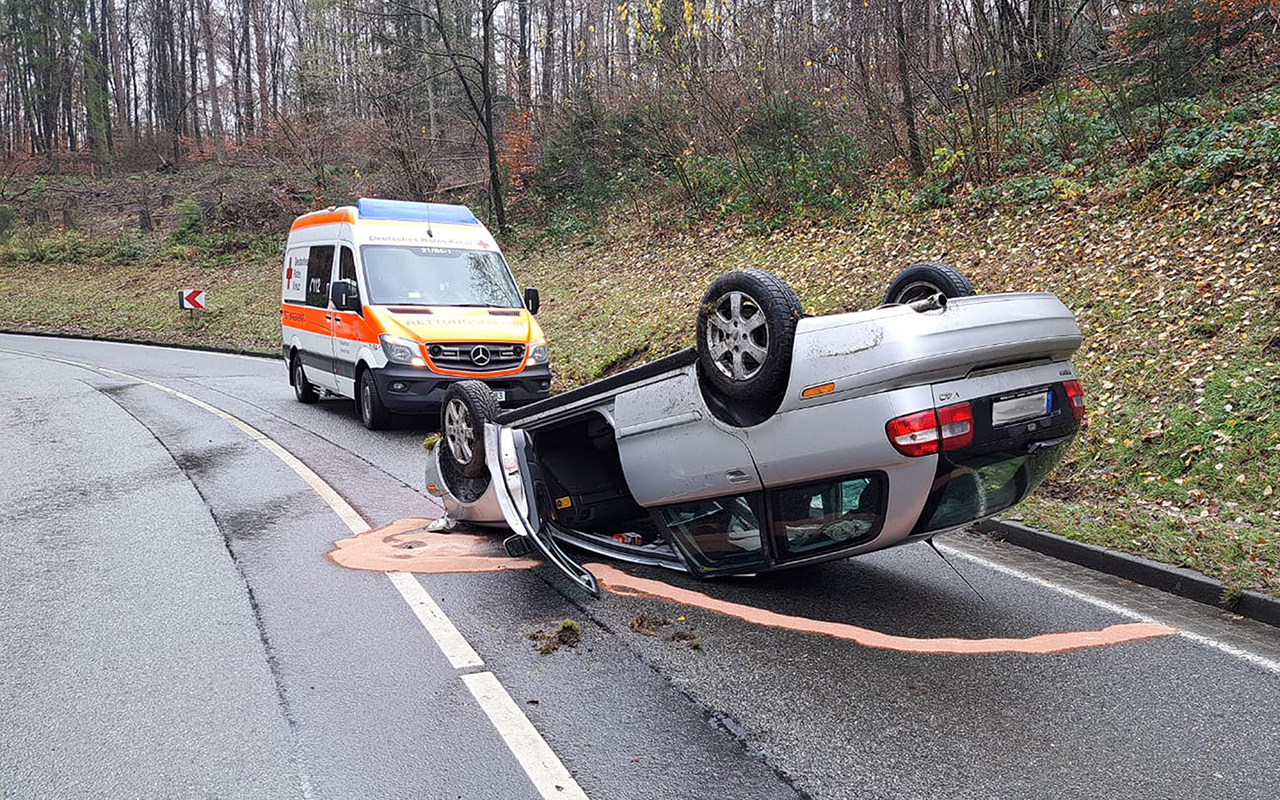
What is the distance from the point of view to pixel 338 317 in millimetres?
12305

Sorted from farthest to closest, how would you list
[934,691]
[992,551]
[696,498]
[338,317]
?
[338,317], [992,551], [696,498], [934,691]

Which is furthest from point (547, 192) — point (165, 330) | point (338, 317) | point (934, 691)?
point (934, 691)

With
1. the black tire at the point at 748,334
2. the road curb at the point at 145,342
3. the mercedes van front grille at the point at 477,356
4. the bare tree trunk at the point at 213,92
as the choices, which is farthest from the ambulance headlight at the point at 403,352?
the bare tree trunk at the point at 213,92

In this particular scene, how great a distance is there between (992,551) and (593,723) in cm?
361

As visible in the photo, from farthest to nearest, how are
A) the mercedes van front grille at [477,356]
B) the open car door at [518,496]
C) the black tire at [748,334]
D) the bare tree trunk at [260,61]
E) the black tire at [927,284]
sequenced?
the bare tree trunk at [260,61] → the mercedes van front grille at [477,356] → the open car door at [518,496] → the black tire at [927,284] → the black tire at [748,334]

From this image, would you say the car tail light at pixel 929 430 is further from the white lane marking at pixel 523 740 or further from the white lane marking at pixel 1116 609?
the white lane marking at pixel 523 740

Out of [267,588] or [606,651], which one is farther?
[267,588]

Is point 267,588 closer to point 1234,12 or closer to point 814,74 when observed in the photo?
point 1234,12

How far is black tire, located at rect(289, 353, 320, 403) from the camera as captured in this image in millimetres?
13797

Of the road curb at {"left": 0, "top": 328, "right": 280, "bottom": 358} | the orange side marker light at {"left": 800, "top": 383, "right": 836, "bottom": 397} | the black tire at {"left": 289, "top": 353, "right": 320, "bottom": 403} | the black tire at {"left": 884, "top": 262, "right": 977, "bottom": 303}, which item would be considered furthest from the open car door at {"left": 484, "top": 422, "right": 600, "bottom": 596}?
the road curb at {"left": 0, "top": 328, "right": 280, "bottom": 358}

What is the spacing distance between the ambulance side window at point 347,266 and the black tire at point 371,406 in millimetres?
1282

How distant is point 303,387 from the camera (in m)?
13.9

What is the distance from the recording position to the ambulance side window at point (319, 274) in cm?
1280

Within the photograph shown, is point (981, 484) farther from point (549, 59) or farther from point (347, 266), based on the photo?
point (549, 59)
